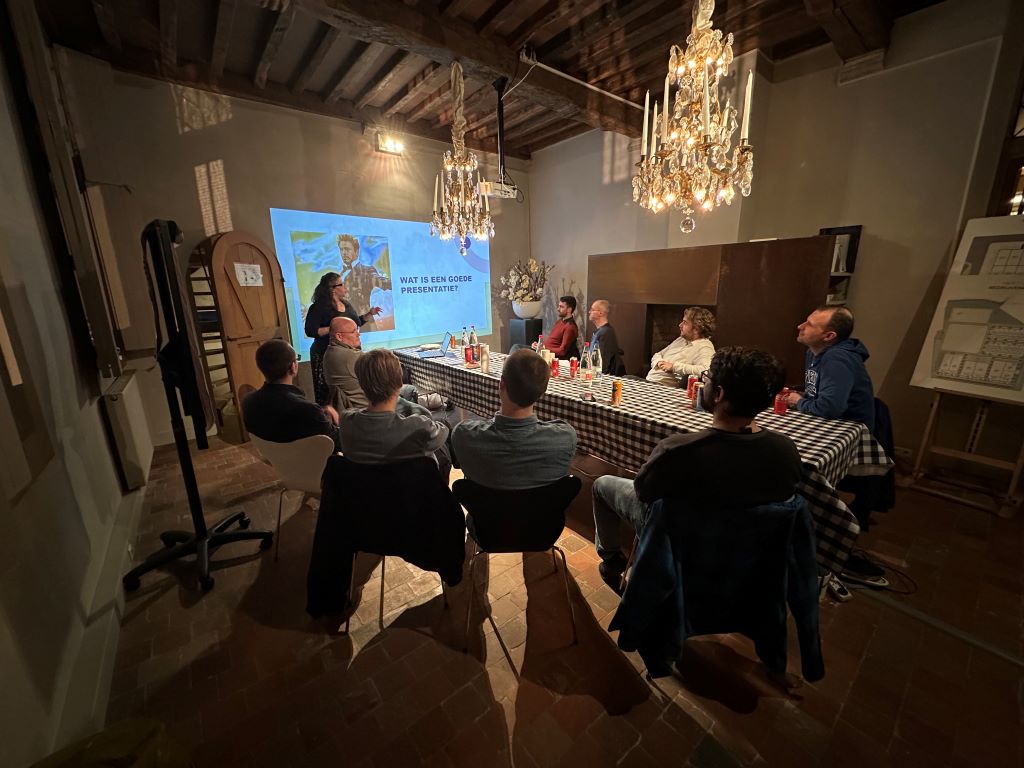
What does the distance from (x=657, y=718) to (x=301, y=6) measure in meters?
3.82

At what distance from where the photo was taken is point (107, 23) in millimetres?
2709

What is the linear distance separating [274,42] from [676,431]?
3.82m

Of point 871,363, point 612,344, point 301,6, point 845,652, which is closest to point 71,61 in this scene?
point 301,6

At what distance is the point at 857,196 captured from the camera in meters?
3.19

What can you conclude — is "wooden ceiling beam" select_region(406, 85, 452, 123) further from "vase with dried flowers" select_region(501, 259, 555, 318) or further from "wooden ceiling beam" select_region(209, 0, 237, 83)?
"vase with dried flowers" select_region(501, 259, 555, 318)

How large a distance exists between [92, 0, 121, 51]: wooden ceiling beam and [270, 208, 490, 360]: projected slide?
1.41 meters

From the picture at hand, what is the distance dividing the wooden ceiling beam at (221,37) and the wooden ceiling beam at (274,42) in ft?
0.75

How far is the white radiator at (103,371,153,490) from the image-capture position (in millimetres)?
2520

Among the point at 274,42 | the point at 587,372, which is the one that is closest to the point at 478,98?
the point at 274,42

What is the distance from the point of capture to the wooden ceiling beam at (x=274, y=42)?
2549mm

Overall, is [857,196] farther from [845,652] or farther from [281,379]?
[281,379]

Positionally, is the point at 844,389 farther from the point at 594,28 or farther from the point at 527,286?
the point at 527,286

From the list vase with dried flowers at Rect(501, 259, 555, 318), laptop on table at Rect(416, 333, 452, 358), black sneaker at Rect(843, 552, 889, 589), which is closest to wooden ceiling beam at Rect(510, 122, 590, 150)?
vase with dried flowers at Rect(501, 259, 555, 318)

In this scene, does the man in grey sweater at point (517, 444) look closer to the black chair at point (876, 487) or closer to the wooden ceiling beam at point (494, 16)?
the black chair at point (876, 487)
